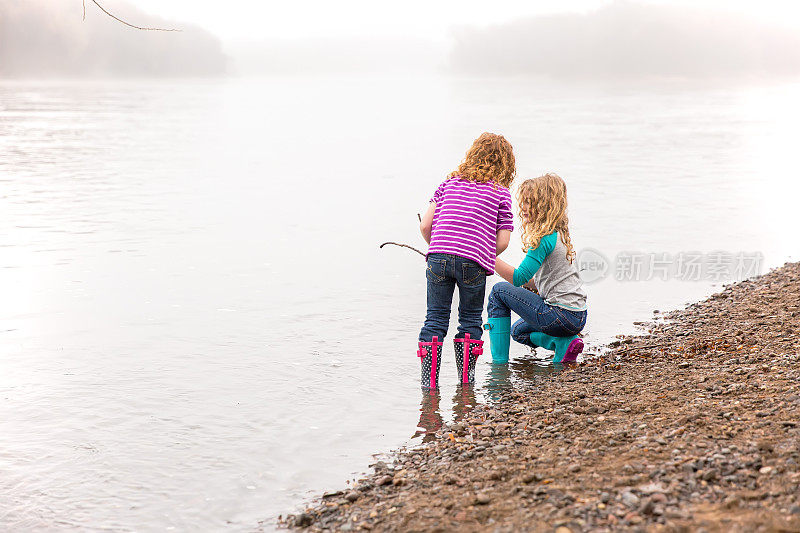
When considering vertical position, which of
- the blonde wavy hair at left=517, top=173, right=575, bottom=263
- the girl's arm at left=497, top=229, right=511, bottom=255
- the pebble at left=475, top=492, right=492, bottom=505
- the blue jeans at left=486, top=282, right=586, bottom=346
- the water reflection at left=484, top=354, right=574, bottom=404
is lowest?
the water reflection at left=484, top=354, right=574, bottom=404

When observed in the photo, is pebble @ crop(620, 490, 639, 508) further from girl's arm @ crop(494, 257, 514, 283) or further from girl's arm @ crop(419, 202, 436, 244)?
girl's arm @ crop(419, 202, 436, 244)

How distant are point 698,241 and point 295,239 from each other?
623 centimetres

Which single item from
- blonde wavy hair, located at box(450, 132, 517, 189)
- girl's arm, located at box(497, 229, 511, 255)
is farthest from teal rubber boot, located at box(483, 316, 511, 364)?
blonde wavy hair, located at box(450, 132, 517, 189)

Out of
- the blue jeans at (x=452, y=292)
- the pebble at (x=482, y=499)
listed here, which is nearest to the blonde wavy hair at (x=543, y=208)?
the blue jeans at (x=452, y=292)

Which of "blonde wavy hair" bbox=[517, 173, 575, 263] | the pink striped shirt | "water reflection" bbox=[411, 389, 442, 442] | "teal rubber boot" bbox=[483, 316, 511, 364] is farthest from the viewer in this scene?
"teal rubber boot" bbox=[483, 316, 511, 364]

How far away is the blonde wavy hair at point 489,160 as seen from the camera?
6.45 m

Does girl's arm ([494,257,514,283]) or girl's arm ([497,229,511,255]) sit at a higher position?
girl's arm ([497,229,511,255])

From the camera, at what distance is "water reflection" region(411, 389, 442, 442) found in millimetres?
5859

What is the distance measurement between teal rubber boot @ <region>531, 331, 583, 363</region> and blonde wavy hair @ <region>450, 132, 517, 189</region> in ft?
5.02

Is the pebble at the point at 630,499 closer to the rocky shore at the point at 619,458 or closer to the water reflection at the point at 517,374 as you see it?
the rocky shore at the point at 619,458

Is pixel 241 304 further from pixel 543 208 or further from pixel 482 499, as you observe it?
pixel 482 499

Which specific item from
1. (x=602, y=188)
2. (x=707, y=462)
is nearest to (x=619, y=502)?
(x=707, y=462)

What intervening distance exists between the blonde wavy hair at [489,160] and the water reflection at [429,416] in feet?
5.48

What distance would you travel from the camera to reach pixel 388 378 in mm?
7098
